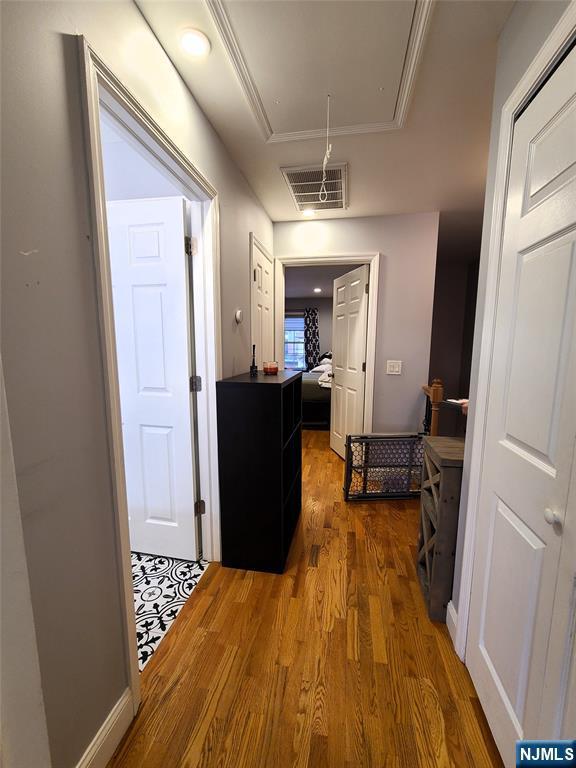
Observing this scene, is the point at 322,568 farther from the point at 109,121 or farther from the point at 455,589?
the point at 109,121

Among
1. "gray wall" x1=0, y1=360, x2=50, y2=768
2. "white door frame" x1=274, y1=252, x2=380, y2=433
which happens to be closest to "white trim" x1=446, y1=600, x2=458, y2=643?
"gray wall" x1=0, y1=360, x2=50, y2=768

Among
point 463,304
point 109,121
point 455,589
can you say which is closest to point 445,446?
point 455,589

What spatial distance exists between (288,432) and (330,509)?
3.37 feet

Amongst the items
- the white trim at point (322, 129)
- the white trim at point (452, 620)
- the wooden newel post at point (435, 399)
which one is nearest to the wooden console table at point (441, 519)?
the white trim at point (452, 620)

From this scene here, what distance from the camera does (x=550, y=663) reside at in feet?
2.49

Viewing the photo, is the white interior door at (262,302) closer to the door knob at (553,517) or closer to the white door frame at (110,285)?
the white door frame at (110,285)

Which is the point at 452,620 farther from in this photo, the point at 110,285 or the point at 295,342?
the point at 295,342

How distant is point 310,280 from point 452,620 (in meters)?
5.78

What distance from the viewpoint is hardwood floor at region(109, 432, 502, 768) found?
1033mm

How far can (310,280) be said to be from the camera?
246 inches

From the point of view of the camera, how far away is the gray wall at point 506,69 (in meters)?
0.94

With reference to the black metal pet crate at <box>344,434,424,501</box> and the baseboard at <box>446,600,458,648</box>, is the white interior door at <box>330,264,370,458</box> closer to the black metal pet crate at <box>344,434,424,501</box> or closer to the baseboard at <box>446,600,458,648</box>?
the black metal pet crate at <box>344,434,424,501</box>

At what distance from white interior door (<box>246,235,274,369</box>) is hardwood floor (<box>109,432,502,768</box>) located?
5.76ft

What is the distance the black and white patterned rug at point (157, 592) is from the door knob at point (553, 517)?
1644 millimetres
